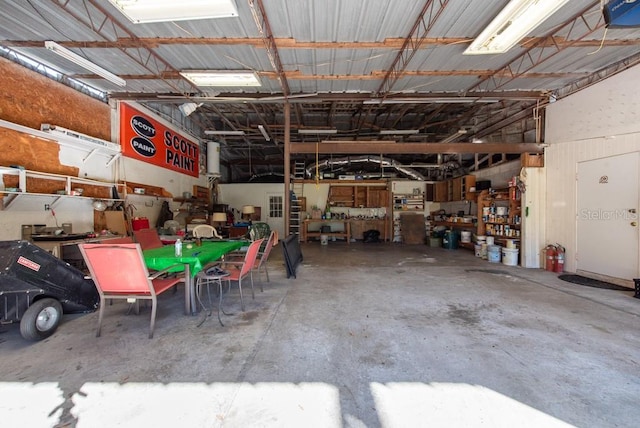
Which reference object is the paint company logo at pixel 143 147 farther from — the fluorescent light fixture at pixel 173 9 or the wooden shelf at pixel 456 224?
the wooden shelf at pixel 456 224

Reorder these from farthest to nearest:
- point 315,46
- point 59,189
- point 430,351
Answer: point 59,189, point 315,46, point 430,351

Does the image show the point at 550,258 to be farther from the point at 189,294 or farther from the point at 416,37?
the point at 189,294

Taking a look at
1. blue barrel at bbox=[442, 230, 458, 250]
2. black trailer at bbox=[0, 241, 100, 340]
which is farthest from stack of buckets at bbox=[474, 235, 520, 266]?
black trailer at bbox=[0, 241, 100, 340]

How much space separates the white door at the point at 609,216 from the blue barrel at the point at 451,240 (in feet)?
11.9

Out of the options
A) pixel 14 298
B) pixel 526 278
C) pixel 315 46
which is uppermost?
pixel 315 46

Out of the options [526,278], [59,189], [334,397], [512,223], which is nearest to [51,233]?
[59,189]

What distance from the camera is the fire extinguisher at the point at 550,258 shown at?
5270 millimetres

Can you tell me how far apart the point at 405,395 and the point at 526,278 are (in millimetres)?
4411

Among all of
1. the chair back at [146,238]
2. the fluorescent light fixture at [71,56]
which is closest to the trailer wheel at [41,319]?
the chair back at [146,238]

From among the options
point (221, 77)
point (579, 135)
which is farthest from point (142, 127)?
point (579, 135)

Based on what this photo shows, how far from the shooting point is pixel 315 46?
3871 mm

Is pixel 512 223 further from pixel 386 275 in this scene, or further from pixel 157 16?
pixel 157 16

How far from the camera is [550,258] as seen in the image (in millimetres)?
5312

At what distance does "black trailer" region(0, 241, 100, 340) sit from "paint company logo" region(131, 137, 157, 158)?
397 centimetres
